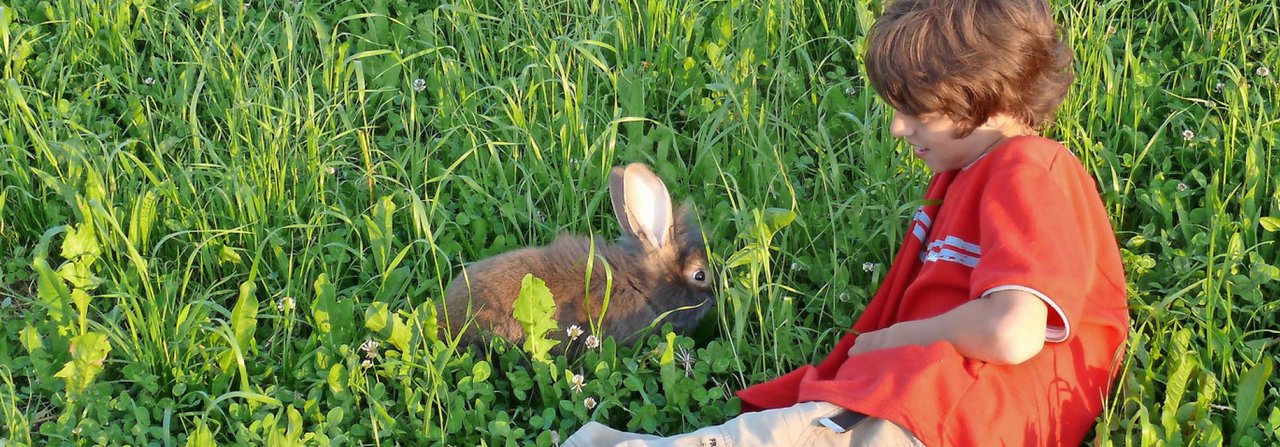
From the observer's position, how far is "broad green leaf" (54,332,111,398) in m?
3.40

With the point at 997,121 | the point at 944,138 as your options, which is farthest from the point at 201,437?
the point at 997,121

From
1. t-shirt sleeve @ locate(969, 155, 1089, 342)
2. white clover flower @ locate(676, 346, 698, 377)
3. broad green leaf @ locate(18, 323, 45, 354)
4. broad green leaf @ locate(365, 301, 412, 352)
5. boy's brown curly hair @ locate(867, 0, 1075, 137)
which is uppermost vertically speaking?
boy's brown curly hair @ locate(867, 0, 1075, 137)

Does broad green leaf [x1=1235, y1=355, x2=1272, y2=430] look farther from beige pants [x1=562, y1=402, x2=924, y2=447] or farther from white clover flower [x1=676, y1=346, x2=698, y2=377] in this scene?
white clover flower [x1=676, y1=346, x2=698, y2=377]

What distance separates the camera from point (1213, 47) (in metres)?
4.66

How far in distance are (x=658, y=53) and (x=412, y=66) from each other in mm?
975

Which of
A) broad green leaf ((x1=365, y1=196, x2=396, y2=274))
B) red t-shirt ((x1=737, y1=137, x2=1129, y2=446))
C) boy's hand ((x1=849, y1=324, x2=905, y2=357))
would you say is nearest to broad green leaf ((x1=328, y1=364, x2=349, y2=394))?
broad green leaf ((x1=365, y1=196, x2=396, y2=274))

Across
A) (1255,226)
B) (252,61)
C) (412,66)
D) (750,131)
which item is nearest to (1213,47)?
(1255,226)

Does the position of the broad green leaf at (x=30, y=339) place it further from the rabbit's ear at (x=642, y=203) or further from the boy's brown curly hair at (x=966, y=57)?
the boy's brown curly hair at (x=966, y=57)

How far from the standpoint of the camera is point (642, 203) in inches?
156

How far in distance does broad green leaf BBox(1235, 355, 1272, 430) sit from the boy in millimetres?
310

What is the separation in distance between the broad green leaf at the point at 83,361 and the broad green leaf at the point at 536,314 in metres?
1.13

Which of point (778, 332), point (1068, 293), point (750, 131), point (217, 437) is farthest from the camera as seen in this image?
point (750, 131)

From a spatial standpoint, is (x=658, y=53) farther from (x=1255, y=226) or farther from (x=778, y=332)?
(x=1255, y=226)

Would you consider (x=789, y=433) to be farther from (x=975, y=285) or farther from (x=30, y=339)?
(x=30, y=339)
